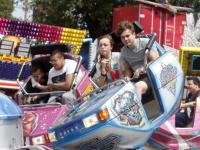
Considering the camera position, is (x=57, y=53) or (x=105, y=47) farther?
(x=57, y=53)

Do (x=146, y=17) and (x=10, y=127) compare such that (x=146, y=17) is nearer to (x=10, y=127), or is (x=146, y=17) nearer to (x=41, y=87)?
(x=41, y=87)

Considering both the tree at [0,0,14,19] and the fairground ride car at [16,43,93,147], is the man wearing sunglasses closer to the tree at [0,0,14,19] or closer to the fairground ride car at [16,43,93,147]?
the fairground ride car at [16,43,93,147]

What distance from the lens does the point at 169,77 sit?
421cm

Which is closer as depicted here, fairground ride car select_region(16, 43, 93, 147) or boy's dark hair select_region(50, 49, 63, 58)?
fairground ride car select_region(16, 43, 93, 147)

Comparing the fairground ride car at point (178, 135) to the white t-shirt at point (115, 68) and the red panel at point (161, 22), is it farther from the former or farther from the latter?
the red panel at point (161, 22)

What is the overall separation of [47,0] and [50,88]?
12802 mm

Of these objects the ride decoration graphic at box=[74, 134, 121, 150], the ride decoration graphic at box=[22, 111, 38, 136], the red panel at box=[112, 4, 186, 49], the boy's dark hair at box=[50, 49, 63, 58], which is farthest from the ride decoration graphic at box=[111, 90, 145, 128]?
the red panel at box=[112, 4, 186, 49]

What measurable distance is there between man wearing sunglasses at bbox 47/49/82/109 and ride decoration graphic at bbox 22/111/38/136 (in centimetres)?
62

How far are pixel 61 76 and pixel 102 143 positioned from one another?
7.87 ft

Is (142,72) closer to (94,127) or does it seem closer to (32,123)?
(94,127)

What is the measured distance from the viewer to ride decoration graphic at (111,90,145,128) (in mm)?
3453

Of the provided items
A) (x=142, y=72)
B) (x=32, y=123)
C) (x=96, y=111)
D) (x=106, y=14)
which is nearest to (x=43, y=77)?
(x=32, y=123)

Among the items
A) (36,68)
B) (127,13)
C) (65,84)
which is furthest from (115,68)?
(127,13)

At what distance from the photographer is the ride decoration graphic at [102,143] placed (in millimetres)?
3463
